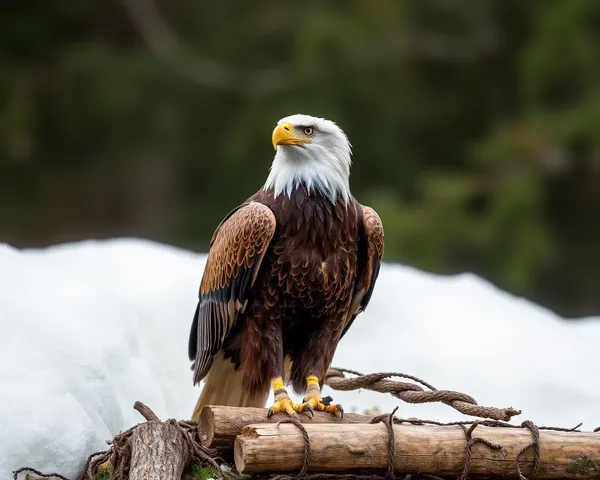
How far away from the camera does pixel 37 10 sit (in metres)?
13.6

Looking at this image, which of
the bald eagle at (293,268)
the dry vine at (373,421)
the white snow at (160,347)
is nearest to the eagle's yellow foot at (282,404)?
the bald eagle at (293,268)

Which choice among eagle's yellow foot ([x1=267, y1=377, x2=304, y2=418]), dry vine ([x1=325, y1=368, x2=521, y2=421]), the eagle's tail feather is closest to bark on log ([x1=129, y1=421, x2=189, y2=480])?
eagle's yellow foot ([x1=267, y1=377, x2=304, y2=418])

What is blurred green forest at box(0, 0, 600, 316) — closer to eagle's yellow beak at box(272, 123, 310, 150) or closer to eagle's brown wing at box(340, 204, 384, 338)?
eagle's brown wing at box(340, 204, 384, 338)

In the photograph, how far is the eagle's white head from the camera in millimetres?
4359

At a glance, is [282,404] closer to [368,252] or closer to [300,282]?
[300,282]

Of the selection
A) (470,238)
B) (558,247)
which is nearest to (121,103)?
(470,238)

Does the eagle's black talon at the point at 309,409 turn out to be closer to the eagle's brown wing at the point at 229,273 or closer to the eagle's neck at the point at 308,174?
the eagle's brown wing at the point at 229,273

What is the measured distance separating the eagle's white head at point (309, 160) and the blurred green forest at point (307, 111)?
6540 mm

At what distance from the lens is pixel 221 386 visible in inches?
186

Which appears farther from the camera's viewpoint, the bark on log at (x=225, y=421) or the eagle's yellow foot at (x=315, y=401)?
the eagle's yellow foot at (x=315, y=401)

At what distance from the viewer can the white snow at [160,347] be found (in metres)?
4.28

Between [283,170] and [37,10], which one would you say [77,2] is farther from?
[283,170]

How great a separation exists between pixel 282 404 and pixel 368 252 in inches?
31.4

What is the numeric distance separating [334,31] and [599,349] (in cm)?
697
